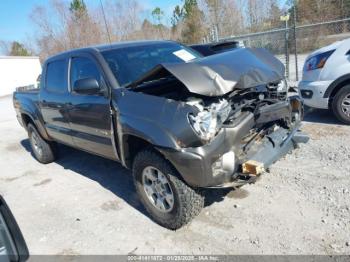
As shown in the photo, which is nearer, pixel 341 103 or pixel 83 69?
pixel 83 69

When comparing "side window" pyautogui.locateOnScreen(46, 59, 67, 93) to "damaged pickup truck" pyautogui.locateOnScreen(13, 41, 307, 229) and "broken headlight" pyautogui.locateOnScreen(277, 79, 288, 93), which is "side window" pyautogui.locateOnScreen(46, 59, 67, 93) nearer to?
"damaged pickup truck" pyautogui.locateOnScreen(13, 41, 307, 229)

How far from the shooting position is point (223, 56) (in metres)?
3.53

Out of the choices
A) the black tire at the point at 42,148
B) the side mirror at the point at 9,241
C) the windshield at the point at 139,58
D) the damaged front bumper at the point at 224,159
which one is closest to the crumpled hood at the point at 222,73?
the damaged front bumper at the point at 224,159

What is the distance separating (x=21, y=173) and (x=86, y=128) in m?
2.51

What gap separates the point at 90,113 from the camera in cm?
414

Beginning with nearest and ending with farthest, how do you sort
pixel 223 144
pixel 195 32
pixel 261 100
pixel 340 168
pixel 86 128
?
pixel 223 144 < pixel 261 100 < pixel 340 168 < pixel 86 128 < pixel 195 32

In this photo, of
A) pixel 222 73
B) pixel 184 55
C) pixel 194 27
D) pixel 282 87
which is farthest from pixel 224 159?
pixel 194 27

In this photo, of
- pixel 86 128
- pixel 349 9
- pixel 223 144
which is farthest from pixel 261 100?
pixel 349 9

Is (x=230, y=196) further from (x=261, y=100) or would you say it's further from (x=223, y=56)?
(x=223, y=56)

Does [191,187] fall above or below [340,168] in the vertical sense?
above

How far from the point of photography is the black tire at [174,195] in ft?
10.3

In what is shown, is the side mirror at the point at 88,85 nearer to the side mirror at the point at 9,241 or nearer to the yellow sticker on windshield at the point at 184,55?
the yellow sticker on windshield at the point at 184,55

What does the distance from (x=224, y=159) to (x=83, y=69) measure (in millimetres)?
2391

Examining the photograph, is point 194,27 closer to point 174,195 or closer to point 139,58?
point 139,58
